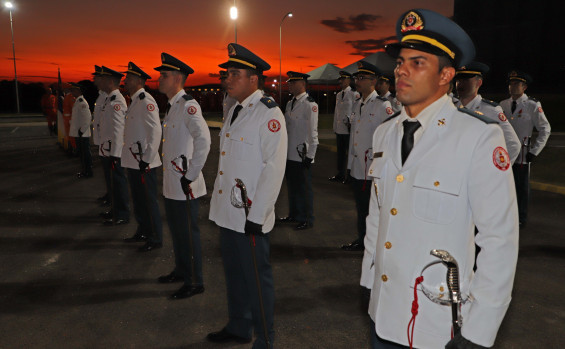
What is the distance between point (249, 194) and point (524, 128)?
19.7 ft

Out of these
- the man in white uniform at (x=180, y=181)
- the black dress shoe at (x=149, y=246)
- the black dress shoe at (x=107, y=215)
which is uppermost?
the man in white uniform at (x=180, y=181)

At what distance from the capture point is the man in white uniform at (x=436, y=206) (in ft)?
5.68

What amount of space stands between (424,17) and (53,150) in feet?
57.0

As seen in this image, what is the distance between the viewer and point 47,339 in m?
3.85

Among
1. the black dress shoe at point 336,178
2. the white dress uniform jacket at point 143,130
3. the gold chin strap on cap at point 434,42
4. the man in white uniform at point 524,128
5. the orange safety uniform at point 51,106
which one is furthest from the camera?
the orange safety uniform at point 51,106

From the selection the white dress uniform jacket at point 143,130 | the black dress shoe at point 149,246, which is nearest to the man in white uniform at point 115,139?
the white dress uniform jacket at point 143,130

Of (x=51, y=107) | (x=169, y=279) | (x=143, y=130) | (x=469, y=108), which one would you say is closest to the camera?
(x=169, y=279)

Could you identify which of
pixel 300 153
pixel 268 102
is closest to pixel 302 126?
pixel 300 153

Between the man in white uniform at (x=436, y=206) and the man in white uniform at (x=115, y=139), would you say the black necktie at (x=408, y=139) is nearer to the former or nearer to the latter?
the man in white uniform at (x=436, y=206)

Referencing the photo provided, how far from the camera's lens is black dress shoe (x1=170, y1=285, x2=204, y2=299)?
15.3 ft

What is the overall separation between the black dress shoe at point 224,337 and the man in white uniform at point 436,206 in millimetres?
1904

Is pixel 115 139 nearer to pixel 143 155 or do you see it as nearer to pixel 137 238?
pixel 143 155

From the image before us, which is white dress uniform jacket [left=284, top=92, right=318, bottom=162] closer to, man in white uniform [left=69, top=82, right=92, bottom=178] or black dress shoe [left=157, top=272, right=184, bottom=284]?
black dress shoe [left=157, top=272, right=184, bottom=284]

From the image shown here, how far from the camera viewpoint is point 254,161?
137 inches
